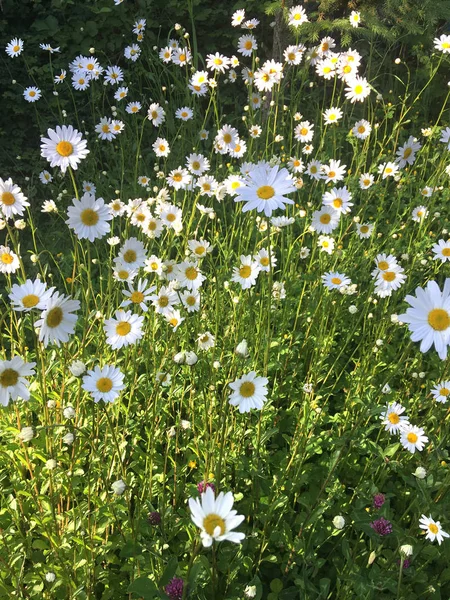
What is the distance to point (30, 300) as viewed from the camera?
1.27 m

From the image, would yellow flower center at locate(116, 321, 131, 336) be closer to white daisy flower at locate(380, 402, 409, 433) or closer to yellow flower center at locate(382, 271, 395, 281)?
white daisy flower at locate(380, 402, 409, 433)

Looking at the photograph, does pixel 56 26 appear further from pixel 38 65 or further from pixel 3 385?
pixel 3 385

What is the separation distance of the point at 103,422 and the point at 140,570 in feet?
1.71

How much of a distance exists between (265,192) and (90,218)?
542 mm

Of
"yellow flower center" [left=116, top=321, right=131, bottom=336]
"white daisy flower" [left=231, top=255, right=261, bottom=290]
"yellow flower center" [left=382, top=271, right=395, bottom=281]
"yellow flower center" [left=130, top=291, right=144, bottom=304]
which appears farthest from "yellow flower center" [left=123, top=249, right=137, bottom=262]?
"yellow flower center" [left=382, top=271, right=395, bottom=281]

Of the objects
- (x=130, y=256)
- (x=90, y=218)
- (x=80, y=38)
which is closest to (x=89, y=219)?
(x=90, y=218)

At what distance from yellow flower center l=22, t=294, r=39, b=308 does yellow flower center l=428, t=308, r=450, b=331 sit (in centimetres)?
95

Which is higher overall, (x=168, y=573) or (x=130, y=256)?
(x=130, y=256)

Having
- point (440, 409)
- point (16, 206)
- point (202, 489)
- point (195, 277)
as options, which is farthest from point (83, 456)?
point (440, 409)

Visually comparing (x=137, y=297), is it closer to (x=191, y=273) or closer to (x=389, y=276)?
(x=191, y=273)

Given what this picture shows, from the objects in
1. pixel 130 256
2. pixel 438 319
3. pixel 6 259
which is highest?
pixel 6 259

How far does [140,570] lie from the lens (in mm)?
1386

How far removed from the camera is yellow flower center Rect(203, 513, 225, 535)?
32.8 inches

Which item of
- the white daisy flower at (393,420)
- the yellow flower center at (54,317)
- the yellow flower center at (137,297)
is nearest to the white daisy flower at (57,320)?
the yellow flower center at (54,317)
